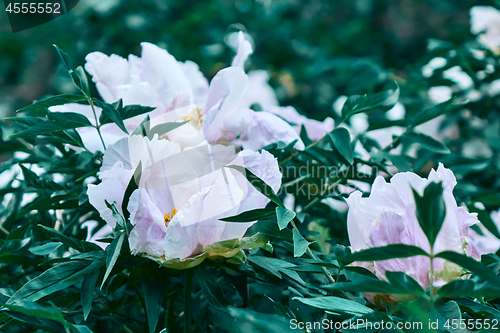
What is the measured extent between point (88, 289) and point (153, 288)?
41 mm

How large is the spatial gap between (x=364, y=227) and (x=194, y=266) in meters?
0.12

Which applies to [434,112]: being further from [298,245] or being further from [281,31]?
[281,31]

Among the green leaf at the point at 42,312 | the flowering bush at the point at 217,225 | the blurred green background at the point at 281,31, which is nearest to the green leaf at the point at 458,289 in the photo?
the flowering bush at the point at 217,225

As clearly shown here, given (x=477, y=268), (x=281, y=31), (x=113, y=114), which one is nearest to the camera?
(x=477, y=268)

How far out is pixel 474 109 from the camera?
728 millimetres

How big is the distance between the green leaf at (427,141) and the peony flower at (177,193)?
0.60 ft

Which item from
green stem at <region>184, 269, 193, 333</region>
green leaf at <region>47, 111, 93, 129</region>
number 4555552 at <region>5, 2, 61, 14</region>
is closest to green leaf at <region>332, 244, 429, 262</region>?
green stem at <region>184, 269, 193, 333</region>

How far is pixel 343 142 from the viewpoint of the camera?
38cm

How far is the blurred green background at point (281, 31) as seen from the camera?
124 cm

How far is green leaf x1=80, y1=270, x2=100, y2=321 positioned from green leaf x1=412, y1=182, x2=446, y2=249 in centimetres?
20

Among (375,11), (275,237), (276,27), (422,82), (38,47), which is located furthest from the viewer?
(38,47)

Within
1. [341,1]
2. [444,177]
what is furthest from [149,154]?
[341,1]

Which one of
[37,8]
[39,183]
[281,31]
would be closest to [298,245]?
[39,183]

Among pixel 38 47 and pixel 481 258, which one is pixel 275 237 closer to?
pixel 481 258
